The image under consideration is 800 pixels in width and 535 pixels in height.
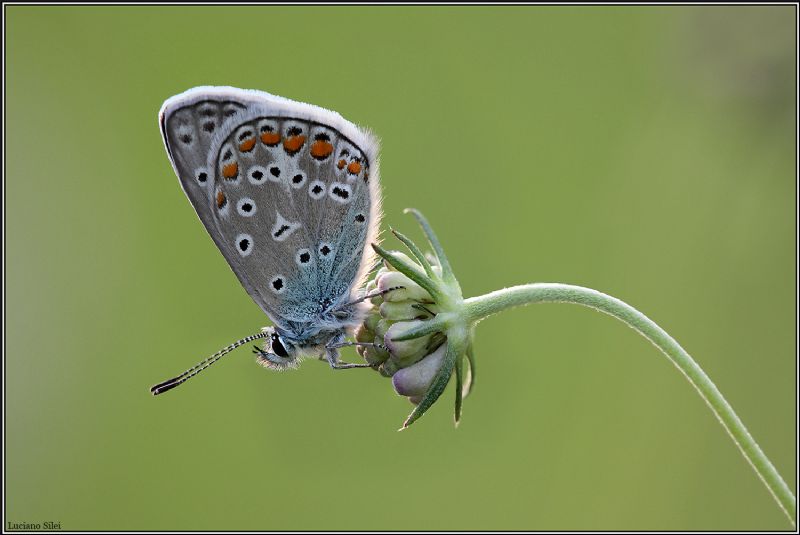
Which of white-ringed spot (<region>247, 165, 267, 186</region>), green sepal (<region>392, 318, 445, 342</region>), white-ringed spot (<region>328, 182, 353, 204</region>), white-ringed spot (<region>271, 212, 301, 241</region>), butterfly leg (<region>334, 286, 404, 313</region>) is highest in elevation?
white-ringed spot (<region>247, 165, 267, 186</region>)

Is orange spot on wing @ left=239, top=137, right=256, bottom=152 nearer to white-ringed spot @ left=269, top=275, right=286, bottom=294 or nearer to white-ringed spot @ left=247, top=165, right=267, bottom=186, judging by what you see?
white-ringed spot @ left=247, top=165, right=267, bottom=186

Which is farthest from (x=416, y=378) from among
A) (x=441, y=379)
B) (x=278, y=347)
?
(x=278, y=347)

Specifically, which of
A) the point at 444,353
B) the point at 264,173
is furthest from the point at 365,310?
the point at 264,173

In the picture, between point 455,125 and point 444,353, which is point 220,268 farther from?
point 444,353

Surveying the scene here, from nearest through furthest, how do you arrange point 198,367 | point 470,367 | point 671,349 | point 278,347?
point 671,349 → point 470,367 → point 278,347 → point 198,367

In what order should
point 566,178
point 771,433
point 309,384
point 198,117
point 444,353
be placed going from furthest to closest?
point 566,178 < point 309,384 < point 771,433 < point 198,117 < point 444,353

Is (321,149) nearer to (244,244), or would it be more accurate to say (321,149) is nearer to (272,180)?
(272,180)

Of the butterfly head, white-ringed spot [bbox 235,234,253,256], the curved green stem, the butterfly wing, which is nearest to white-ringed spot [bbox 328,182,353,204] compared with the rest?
the butterfly wing
